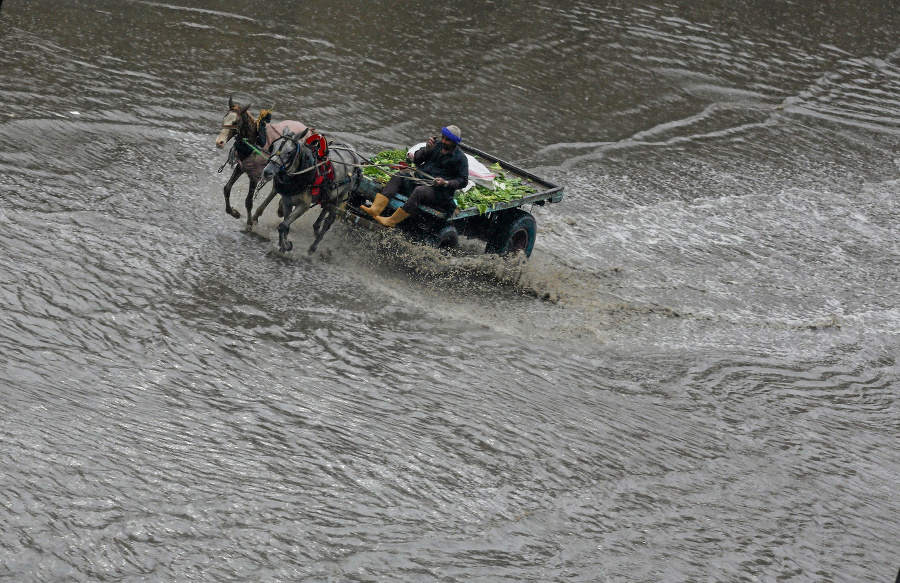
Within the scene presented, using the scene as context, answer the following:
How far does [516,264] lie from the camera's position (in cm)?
1220

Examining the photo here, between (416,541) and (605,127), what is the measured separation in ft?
43.6

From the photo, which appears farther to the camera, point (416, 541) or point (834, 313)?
point (834, 313)

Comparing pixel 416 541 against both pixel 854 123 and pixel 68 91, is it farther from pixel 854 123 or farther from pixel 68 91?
pixel 854 123

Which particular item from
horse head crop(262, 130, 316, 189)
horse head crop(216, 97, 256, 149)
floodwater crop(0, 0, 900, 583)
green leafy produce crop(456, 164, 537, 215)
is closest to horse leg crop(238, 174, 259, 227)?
floodwater crop(0, 0, 900, 583)

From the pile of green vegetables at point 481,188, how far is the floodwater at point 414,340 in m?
0.80

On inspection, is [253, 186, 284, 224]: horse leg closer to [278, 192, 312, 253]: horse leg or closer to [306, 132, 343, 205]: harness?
[278, 192, 312, 253]: horse leg

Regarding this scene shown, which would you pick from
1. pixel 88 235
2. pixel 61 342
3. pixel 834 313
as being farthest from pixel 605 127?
pixel 61 342

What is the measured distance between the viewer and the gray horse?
34.7 ft

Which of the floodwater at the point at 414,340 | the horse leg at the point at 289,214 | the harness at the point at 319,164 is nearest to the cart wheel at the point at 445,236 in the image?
the floodwater at the point at 414,340

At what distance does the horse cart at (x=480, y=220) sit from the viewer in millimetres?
11148

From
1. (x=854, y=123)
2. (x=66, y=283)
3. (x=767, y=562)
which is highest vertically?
(x=854, y=123)

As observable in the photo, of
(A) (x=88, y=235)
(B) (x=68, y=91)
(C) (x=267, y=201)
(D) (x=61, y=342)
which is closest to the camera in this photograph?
(D) (x=61, y=342)

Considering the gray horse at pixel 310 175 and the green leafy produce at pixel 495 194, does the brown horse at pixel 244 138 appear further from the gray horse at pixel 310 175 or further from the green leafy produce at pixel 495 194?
the green leafy produce at pixel 495 194

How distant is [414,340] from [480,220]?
240cm
